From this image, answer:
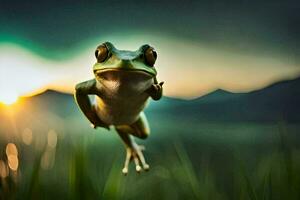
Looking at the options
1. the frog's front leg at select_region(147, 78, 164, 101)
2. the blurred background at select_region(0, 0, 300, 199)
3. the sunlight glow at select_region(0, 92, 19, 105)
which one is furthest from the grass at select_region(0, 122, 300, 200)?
the frog's front leg at select_region(147, 78, 164, 101)

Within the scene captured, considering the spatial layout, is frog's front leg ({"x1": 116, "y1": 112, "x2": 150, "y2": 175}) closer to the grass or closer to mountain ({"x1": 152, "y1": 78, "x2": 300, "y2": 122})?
the grass

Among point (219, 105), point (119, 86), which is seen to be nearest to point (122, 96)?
point (119, 86)

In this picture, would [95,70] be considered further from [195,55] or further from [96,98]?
[195,55]

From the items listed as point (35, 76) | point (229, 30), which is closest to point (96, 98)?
point (35, 76)

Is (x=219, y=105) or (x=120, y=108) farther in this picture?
(x=219, y=105)

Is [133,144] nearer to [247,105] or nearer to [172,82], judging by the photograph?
[172,82]

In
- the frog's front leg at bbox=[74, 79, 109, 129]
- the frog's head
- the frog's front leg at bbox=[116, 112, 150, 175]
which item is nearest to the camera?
the frog's head

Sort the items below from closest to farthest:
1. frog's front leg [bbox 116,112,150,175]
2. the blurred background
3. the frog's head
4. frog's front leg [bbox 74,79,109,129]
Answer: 1. the frog's head
2. frog's front leg [bbox 74,79,109,129]
3. frog's front leg [bbox 116,112,150,175]
4. the blurred background
